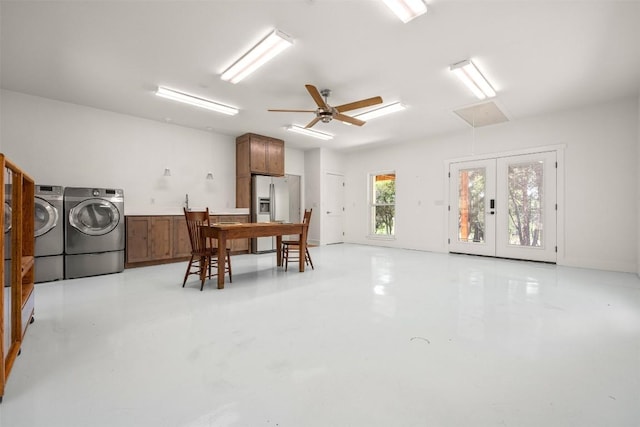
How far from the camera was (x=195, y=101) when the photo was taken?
454cm

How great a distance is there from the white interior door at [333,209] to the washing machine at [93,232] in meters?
4.80

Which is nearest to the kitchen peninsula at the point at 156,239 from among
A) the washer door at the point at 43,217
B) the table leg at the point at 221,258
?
the washer door at the point at 43,217

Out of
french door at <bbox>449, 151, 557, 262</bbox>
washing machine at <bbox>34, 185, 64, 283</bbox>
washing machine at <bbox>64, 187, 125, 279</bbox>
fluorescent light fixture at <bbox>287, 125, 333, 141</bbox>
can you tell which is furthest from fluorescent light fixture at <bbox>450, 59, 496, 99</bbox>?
washing machine at <bbox>34, 185, 64, 283</bbox>

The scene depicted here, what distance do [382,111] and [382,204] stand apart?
132 inches

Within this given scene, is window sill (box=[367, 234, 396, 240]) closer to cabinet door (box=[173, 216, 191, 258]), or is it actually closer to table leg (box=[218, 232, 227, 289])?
cabinet door (box=[173, 216, 191, 258])

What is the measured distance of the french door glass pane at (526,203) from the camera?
5.44m

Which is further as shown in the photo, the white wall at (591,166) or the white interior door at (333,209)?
the white interior door at (333,209)

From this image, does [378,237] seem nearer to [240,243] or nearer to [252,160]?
[240,243]

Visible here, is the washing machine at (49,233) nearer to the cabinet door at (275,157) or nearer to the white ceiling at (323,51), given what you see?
the white ceiling at (323,51)

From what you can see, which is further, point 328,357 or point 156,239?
point 156,239

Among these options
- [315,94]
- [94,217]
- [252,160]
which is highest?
[315,94]

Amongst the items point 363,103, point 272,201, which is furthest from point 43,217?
point 363,103

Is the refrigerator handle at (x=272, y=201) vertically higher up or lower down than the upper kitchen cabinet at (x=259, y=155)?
lower down

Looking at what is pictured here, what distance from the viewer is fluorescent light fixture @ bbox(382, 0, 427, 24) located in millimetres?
2439
